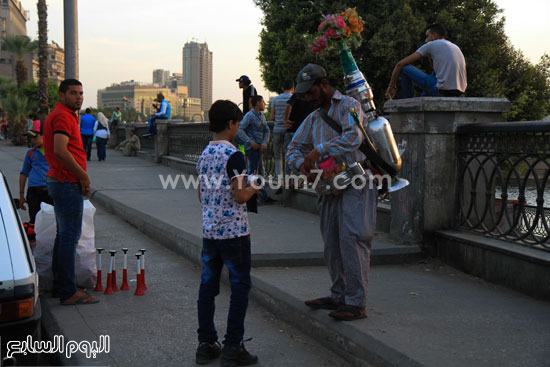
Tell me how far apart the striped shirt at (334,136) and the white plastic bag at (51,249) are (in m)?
2.30

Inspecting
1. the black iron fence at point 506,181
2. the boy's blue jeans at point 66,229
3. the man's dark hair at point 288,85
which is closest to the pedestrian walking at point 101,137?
the man's dark hair at point 288,85

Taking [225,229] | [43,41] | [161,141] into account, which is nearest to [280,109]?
[225,229]

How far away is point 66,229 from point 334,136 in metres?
2.52

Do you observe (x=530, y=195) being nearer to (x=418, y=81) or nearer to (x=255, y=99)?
(x=418, y=81)

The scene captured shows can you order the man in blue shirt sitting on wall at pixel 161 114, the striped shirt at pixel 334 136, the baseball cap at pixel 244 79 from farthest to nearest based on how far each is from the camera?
the man in blue shirt sitting on wall at pixel 161 114 → the baseball cap at pixel 244 79 → the striped shirt at pixel 334 136

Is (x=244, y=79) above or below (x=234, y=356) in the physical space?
above

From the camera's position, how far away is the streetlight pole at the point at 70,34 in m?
12.0

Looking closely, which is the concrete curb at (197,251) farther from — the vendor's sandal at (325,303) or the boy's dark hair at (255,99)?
the boy's dark hair at (255,99)

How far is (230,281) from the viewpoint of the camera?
3.99 m

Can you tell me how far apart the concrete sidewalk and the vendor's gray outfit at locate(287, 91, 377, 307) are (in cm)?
37

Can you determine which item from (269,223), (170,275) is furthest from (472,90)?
(170,275)

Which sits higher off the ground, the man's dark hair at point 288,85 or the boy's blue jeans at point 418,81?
the man's dark hair at point 288,85

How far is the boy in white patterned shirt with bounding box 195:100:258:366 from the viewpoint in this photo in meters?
3.90

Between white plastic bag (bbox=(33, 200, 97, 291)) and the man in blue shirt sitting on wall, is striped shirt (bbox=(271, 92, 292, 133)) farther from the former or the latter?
the man in blue shirt sitting on wall
